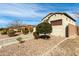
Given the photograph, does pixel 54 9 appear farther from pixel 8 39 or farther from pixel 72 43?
pixel 8 39

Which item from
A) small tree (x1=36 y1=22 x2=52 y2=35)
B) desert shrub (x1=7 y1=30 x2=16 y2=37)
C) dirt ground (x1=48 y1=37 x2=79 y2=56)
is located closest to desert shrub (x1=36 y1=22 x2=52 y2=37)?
small tree (x1=36 y1=22 x2=52 y2=35)

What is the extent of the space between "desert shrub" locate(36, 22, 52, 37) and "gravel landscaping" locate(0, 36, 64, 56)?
0.23 m

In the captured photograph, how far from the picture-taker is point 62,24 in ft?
18.3

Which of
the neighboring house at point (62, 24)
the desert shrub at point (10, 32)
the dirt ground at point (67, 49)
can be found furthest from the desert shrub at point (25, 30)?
the dirt ground at point (67, 49)

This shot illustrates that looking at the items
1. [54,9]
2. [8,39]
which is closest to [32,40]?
[8,39]

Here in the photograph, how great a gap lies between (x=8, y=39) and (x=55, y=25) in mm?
1383

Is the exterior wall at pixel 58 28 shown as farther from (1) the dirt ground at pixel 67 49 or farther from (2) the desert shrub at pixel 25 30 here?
(2) the desert shrub at pixel 25 30

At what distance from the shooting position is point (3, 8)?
5227mm

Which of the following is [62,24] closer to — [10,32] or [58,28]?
[58,28]

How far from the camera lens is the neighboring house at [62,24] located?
17.6ft

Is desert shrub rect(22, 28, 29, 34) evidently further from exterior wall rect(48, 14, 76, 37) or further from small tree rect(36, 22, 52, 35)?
exterior wall rect(48, 14, 76, 37)

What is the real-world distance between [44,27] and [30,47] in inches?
28.1

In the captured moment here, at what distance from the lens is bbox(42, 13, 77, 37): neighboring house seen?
5.37m

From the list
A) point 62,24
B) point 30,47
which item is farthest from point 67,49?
point 30,47
